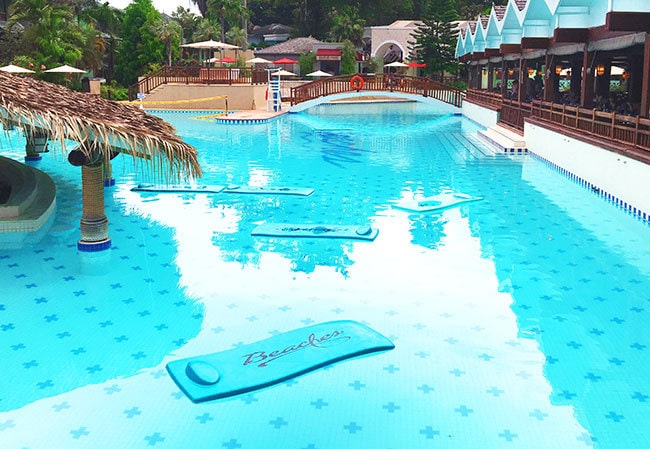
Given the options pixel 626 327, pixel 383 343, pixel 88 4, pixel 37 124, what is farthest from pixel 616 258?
pixel 88 4

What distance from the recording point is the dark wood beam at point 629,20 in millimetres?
13820

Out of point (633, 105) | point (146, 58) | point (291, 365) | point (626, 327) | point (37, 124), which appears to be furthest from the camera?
point (146, 58)

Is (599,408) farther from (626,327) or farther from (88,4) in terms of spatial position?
(88,4)

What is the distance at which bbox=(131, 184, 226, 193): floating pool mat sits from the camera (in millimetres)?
15117

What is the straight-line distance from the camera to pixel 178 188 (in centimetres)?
1530

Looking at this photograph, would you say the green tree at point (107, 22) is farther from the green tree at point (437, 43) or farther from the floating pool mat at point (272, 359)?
the floating pool mat at point (272, 359)

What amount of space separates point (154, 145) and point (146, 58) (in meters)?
34.8

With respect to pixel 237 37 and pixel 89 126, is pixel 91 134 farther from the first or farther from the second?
pixel 237 37

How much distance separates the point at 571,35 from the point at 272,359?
15474mm

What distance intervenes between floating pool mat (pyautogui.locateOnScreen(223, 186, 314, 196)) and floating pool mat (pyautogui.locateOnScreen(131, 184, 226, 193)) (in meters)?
0.28

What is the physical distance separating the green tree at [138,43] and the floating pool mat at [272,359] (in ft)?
124

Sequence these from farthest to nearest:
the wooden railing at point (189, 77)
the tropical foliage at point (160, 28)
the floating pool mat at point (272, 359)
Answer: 1. the wooden railing at point (189, 77)
2. the tropical foliage at point (160, 28)
3. the floating pool mat at point (272, 359)

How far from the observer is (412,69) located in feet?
180

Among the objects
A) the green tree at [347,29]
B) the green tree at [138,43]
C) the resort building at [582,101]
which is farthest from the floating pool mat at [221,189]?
the green tree at [347,29]
